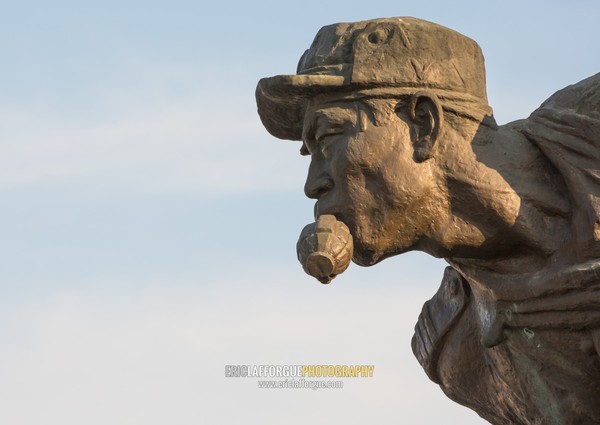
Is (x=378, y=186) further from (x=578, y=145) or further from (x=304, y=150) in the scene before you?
(x=578, y=145)

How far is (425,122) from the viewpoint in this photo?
836 cm

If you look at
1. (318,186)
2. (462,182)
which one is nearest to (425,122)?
(462,182)

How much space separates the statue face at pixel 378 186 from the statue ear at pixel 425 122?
3 cm

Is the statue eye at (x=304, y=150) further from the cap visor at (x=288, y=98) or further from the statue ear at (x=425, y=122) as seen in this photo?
the statue ear at (x=425, y=122)

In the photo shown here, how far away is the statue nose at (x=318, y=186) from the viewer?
8406 mm

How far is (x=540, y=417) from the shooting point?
864cm

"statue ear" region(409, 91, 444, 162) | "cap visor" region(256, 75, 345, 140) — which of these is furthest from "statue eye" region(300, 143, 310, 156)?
"statue ear" region(409, 91, 444, 162)

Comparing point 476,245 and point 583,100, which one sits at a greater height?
point 583,100

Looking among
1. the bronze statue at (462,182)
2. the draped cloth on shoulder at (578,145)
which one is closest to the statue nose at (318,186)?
the bronze statue at (462,182)

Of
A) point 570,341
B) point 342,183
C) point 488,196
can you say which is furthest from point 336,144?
point 570,341

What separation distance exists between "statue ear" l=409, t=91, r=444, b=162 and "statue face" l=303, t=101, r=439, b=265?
3 centimetres

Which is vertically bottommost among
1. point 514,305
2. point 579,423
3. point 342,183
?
point 579,423

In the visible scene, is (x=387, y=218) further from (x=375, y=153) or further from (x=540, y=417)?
(x=540, y=417)

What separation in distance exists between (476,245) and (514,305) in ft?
1.04
